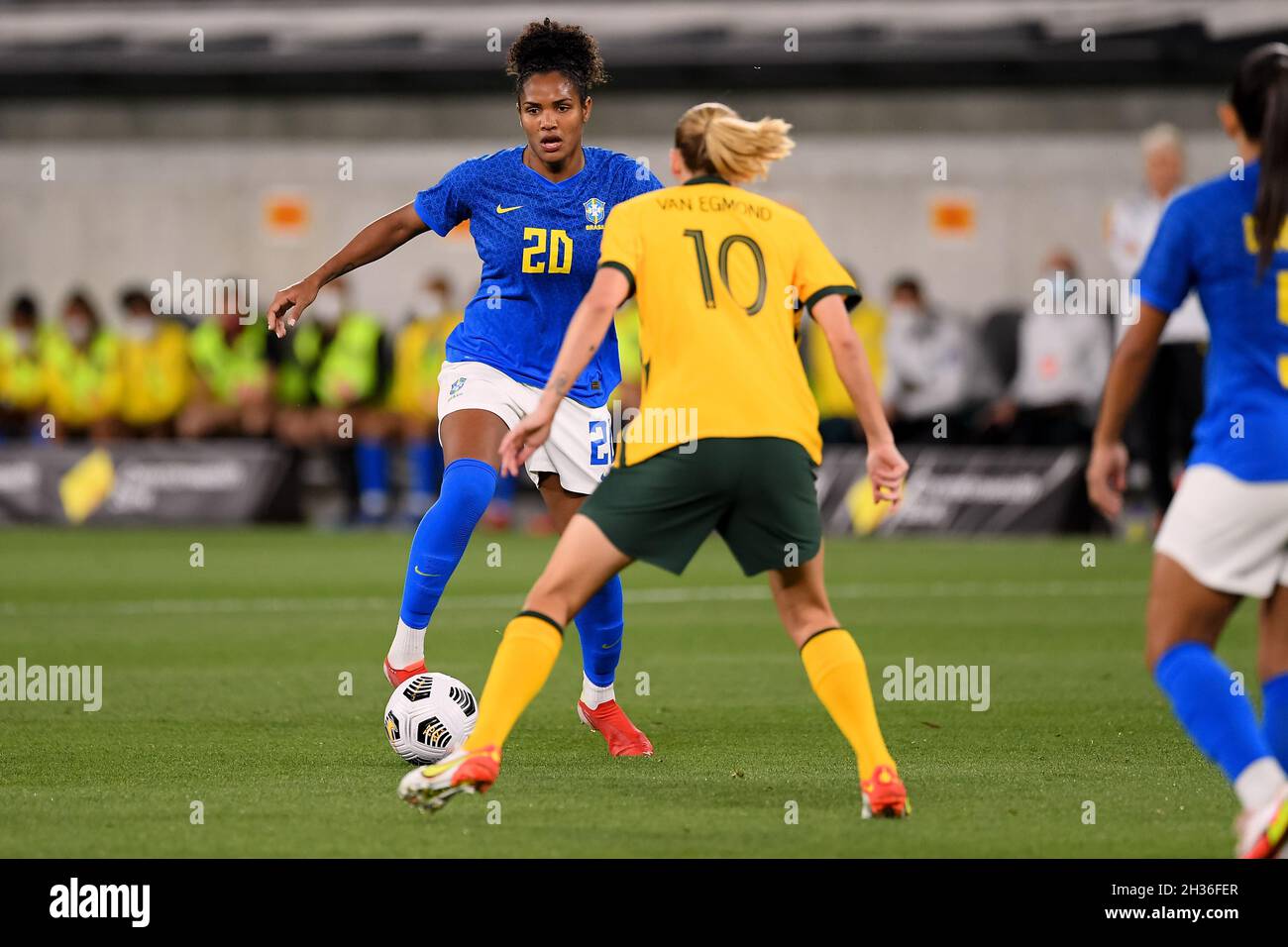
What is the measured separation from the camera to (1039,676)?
966cm

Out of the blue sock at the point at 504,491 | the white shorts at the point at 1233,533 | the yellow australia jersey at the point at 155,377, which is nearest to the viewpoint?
the white shorts at the point at 1233,533

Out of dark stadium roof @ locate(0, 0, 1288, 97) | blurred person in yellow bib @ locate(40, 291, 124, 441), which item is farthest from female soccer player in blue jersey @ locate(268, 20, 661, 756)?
dark stadium roof @ locate(0, 0, 1288, 97)

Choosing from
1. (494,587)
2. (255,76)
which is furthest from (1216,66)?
(494,587)

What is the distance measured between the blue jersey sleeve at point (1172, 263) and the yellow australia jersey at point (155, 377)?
18.2 meters

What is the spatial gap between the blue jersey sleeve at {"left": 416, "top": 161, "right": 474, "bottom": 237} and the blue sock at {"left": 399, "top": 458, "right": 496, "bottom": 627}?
90cm

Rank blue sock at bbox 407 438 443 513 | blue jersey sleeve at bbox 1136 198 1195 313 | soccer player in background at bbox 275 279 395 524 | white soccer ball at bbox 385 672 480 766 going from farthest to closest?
blue sock at bbox 407 438 443 513 < soccer player in background at bbox 275 279 395 524 < white soccer ball at bbox 385 672 480 766 < blue jersey sleeve at bbox 1136 198 1195 313

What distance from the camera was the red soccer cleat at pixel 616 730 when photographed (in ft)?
24.9

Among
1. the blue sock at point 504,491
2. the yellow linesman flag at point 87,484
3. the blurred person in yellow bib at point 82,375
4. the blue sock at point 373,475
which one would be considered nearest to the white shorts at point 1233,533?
the blue sock at point 504,491

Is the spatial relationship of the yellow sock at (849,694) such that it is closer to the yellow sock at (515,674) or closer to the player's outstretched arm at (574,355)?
the yellow sock at (515,674)

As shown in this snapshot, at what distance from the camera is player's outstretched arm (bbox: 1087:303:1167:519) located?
5285 mm

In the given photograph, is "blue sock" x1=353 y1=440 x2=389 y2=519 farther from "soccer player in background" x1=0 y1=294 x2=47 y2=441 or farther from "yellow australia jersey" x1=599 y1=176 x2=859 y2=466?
"yellow australia jersey" x1=599 y1=176 x2=859 y2=466

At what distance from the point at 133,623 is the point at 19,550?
5.87m

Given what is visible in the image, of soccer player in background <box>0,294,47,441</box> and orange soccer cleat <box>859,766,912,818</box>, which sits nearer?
orange soccer cleat <box>859,766,912,818</box>
